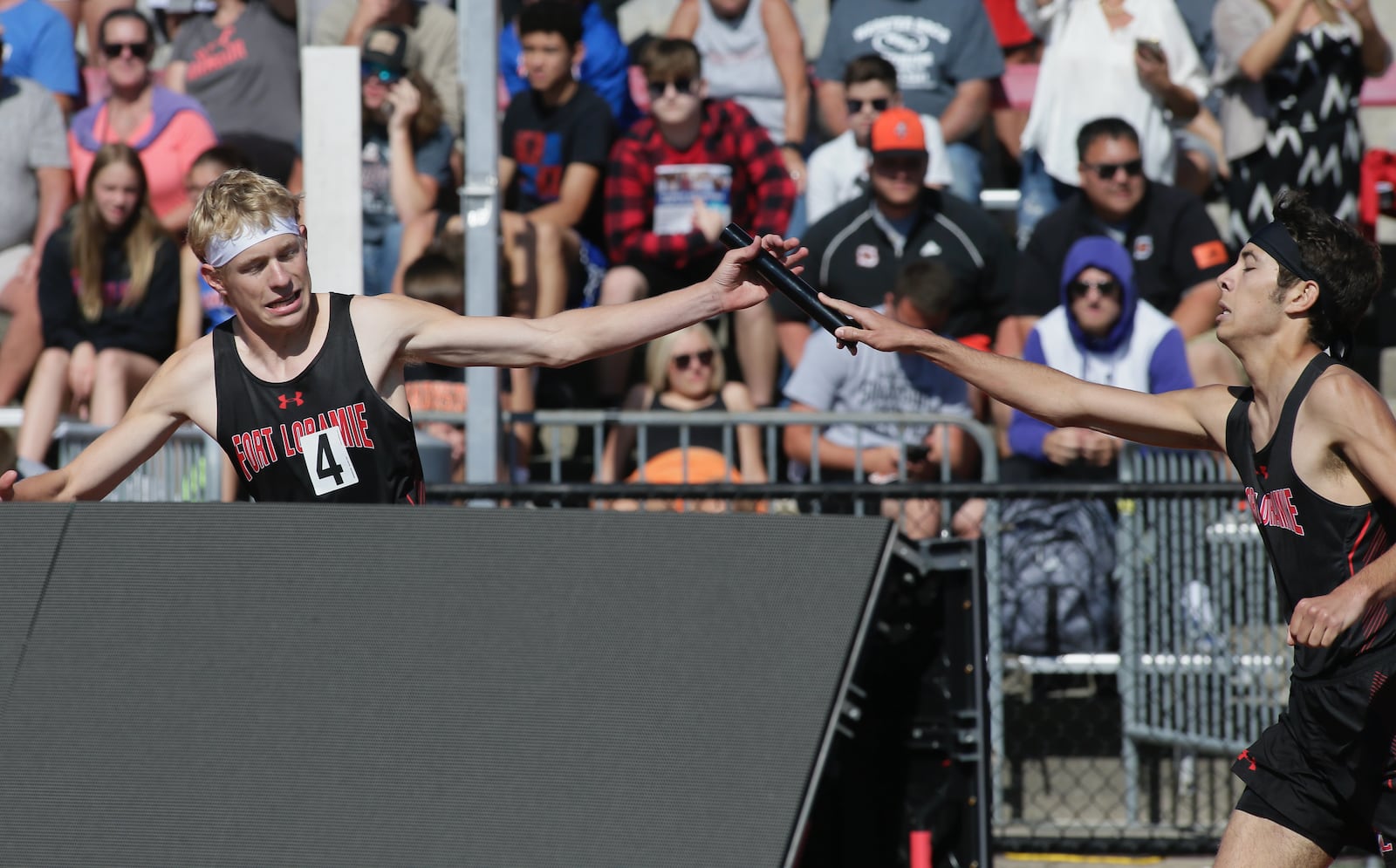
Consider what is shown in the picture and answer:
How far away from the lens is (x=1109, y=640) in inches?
227

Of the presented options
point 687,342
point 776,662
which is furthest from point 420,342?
point 687,342

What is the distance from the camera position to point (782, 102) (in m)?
7.74

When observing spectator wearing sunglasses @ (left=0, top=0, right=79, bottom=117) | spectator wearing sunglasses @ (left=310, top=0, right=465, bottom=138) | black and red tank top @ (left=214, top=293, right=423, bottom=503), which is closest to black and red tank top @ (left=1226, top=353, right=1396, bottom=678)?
black and red tank top @ (left=214, top=293, right=423, bottom=503)

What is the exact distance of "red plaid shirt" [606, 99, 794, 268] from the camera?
7141 millimetres

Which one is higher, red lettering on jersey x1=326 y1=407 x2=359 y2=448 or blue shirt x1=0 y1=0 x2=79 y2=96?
blue shirt x1=0 y1=0 x2=79 y2=96

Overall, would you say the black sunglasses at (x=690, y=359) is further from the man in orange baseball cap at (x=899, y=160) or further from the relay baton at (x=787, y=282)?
the relay baton at (x=787, y=282)

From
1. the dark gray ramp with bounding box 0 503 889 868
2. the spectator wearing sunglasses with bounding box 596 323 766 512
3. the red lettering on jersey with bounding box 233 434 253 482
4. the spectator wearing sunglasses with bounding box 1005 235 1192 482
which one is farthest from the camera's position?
the spectator wearing sunglasses with bounding box 1005 235 1192 482

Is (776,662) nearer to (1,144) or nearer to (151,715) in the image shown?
(151,715)

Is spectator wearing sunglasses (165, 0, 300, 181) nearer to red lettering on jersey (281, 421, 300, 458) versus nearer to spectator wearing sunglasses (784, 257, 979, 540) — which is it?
spectator wearing sunglasses (784, 257, 979, 540)

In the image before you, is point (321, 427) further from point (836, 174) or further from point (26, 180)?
point (26, 180)

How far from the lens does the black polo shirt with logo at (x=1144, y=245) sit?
6.98 m

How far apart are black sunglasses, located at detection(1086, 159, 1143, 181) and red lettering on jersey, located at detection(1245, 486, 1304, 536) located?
3.82 meters

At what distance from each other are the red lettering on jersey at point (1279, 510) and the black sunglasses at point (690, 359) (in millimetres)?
3408

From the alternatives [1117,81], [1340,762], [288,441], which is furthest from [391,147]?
[1340,762]
